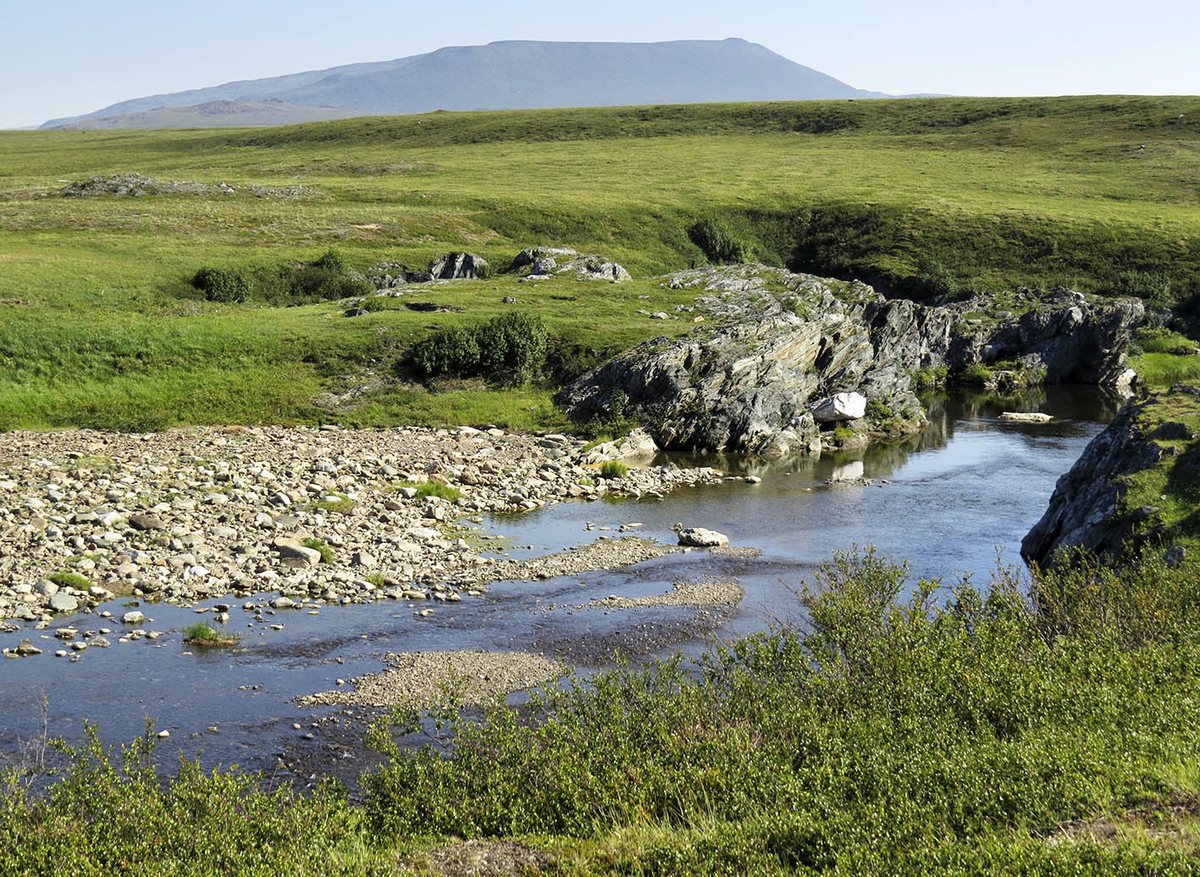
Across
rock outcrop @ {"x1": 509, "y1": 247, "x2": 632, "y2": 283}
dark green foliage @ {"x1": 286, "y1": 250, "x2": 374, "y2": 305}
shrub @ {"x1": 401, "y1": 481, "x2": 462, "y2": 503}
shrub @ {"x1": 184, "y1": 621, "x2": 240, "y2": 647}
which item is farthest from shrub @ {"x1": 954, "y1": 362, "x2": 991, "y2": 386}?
shrub @ {"x1": 184, "y1": 621, "x2": 240, "y2": 647}

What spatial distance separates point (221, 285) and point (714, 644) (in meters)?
56.4

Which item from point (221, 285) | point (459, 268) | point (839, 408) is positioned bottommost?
point (839, 408)

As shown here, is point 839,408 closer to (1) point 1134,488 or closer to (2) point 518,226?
(1) point 1134,488

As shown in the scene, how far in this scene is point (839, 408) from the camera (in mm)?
58469

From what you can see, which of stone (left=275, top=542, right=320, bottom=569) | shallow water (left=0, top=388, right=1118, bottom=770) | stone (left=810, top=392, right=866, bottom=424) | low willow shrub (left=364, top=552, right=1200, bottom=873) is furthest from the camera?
stone (left=810, top=392, right=866, bottom=424)

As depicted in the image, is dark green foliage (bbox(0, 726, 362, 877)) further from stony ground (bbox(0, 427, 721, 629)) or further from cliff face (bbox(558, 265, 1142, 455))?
cliff face (bbox(558, 265, 1142, 455))

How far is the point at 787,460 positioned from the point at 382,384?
23.2 metres

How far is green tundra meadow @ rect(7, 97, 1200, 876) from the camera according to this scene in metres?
13.5

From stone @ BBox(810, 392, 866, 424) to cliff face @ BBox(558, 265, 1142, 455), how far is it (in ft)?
2.29

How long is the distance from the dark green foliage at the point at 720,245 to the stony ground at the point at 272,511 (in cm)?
5774

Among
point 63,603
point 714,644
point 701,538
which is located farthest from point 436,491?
point 714,644

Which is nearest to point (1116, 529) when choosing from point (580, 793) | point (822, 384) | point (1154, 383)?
point (580, 793)

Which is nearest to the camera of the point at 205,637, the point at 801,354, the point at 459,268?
the point at 205,637

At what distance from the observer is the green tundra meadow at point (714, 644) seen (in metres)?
13.5
